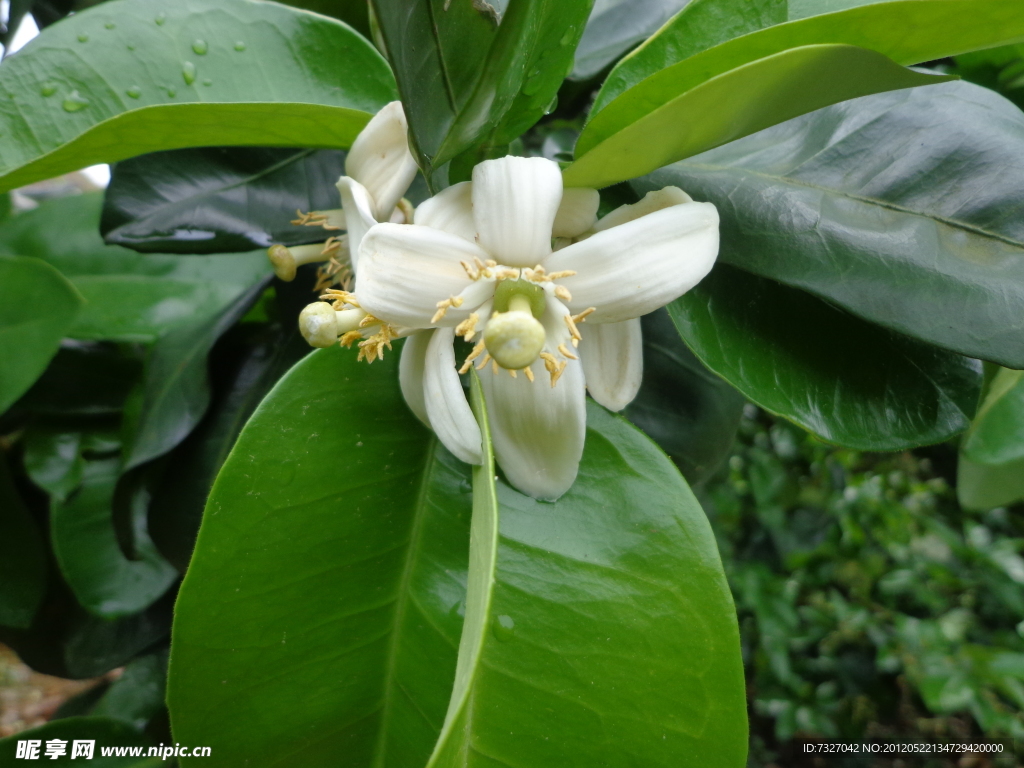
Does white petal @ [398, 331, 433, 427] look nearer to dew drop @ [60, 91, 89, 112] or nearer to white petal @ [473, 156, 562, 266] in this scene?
white petal @ [473, 156, 562, 266]

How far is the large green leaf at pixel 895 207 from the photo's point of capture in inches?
15.1

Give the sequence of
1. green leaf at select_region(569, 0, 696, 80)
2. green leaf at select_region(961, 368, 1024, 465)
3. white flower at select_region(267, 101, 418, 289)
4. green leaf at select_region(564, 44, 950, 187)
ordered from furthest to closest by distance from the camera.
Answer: green leaf at select_region(569, 0, 696, 80) < green leaf at select_region(961, 368, 1024, 465) < white flower at select_region(267, 101, 418, 289) < green leaf at select_region(564, 44, 950, 187)

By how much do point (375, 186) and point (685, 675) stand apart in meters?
0.34

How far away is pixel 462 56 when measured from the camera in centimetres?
34

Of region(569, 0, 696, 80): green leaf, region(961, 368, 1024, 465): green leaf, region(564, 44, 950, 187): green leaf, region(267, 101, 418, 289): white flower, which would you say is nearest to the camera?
region(564, 44, 950, 187): green leaf

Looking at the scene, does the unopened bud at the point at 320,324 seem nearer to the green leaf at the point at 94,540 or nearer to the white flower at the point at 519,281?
the white flower at the point at 519,281

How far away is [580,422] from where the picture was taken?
377 mm

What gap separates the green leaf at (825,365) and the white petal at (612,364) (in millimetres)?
32

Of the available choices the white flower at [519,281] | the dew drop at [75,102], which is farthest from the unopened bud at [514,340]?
the dew drop at [75,102]

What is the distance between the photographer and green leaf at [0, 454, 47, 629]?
0.77 meters

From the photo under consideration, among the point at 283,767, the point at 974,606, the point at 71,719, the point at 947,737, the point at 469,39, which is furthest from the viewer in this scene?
the point at 947,737

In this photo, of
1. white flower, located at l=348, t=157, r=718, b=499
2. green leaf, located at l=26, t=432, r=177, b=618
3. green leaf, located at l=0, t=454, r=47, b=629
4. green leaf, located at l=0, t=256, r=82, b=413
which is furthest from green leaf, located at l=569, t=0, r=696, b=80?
green leaf, located at l=0, t=454, r=47, b=629

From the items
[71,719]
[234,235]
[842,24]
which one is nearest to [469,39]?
[842,24]

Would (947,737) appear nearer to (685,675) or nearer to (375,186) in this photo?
(685,675)
